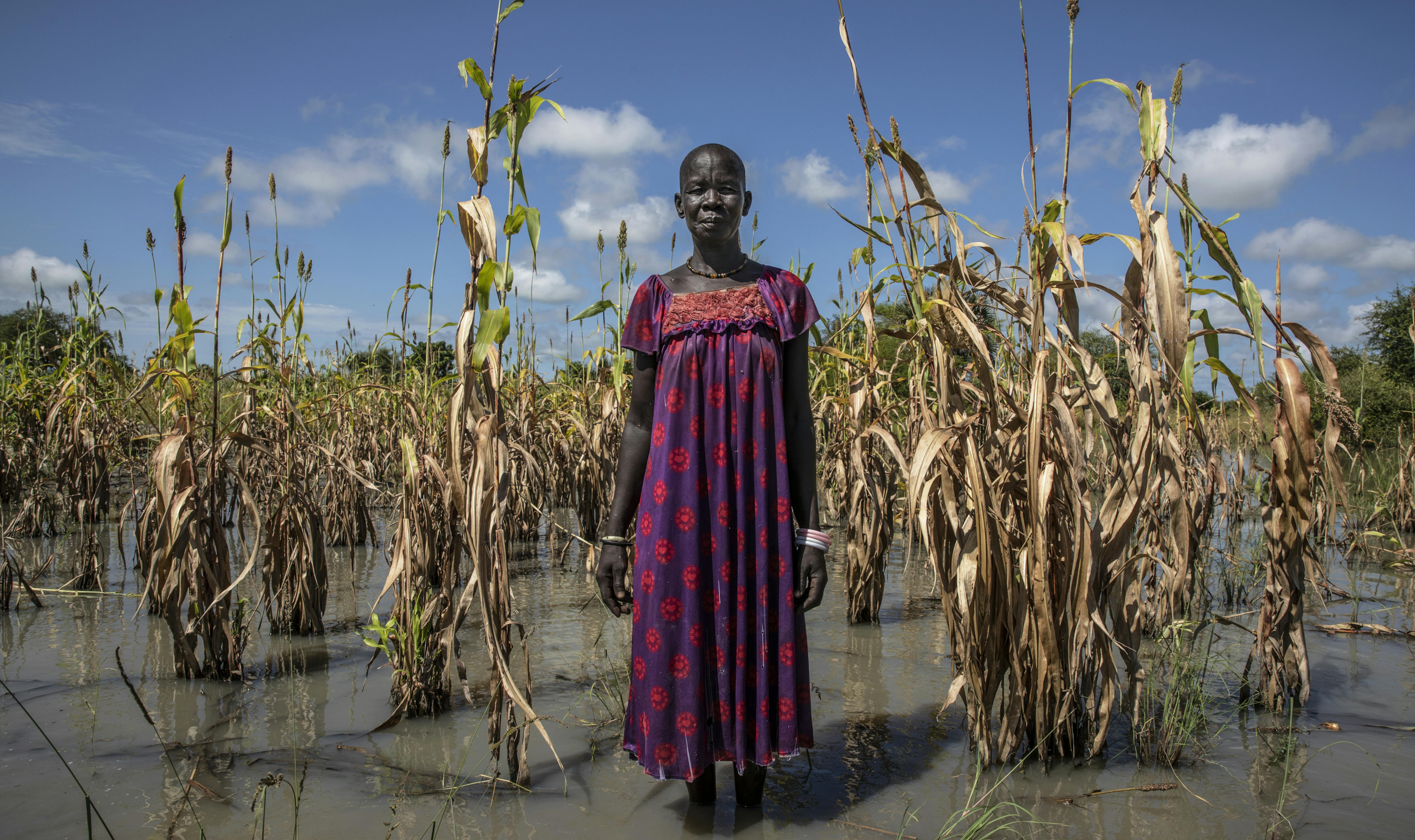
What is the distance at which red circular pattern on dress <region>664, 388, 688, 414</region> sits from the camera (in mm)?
1944

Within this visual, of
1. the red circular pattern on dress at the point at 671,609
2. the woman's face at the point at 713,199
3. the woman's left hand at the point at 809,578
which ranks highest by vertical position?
the woman's face at the point at 713,199

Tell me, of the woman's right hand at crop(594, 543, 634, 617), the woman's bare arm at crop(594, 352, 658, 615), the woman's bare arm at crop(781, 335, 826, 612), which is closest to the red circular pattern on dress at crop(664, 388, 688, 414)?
the woman's bare arm at crop(594, 352, 658, 615)

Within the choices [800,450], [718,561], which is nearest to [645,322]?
[800,450]

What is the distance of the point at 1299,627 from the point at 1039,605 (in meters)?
1.16

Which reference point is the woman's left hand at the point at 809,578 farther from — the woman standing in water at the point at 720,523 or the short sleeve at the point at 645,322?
the short sleeve at the point at 645,322

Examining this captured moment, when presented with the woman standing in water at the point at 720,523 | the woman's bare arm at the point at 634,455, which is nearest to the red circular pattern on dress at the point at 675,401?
the woman standing in water at the point at 720,523

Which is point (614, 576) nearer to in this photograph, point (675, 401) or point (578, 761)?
point (675, 401)

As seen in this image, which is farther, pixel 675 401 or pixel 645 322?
pixel 645 322

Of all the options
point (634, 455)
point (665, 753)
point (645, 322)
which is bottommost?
point (665, 753)

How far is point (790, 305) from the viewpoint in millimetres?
2041

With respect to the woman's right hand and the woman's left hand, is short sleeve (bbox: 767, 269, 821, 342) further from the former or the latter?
the woman's right hand

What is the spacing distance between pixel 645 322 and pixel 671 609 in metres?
0.74

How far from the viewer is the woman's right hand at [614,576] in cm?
201

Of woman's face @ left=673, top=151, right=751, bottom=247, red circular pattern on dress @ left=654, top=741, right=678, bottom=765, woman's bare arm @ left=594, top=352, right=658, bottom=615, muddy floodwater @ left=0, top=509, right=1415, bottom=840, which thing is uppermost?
woman's face @ left=673, top=151, right=751, bottom=247
